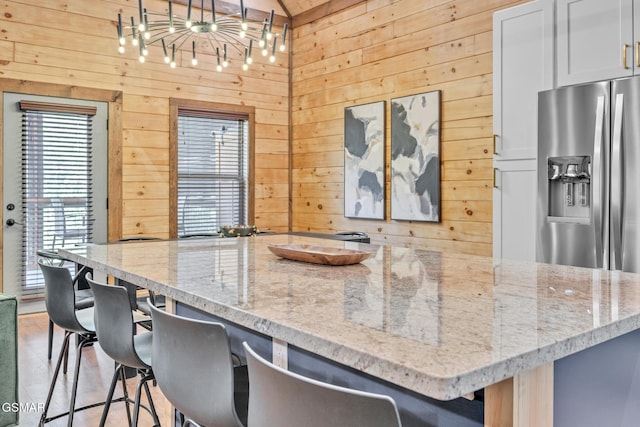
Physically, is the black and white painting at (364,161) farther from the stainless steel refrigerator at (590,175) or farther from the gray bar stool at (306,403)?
the gray bar stool at (306,403)

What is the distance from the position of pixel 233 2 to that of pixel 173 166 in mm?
1987

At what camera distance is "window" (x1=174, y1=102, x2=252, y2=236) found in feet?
19.4

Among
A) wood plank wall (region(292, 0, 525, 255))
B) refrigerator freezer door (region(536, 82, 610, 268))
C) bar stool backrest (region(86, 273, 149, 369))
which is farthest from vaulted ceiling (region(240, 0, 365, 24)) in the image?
bar stool backrest (region(86, 273, 149, 369))

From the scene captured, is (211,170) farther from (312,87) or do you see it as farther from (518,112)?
(518,112)

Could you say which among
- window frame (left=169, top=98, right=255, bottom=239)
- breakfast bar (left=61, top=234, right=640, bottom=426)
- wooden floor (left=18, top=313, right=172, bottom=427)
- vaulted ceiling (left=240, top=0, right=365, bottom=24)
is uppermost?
vaulted ceiling (left=240, top=0, right=365, bottom=24)

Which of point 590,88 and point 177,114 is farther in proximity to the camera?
point 177,114

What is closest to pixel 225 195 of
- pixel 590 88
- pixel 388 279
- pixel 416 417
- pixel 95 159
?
pixel 95 159

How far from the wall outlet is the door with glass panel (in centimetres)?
419

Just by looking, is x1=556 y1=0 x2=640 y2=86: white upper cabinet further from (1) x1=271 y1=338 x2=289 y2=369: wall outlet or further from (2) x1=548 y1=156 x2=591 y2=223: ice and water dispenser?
(1) x1=271 y1=338 x2=289 y2=369: wall outlet

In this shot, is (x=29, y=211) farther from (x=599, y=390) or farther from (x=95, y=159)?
(x=599, y=390)

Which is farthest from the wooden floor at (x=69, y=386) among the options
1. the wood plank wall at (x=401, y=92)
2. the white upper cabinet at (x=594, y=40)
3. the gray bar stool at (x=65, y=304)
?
the white upper cabinet at (x=594, y=40)

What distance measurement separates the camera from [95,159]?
5.34 m

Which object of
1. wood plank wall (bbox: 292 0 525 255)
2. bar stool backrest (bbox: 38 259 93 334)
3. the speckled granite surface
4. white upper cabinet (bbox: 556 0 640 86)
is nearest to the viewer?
the speckled granite surface

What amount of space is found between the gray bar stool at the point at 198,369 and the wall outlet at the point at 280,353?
28 cm
